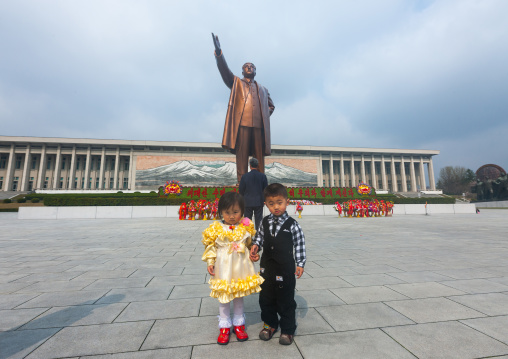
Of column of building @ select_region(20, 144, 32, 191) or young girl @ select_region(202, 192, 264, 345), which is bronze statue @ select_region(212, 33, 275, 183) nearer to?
young girl @ select_region(202, 192, 264, 345)

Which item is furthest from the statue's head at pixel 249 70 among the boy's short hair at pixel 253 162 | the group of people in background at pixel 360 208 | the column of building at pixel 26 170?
the column of building at pixel 26 170

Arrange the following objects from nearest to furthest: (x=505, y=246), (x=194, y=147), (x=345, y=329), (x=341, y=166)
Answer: (x=345, y=329) → (x=505, y=246) → (x=194, y=147) → (x=341, y=166)

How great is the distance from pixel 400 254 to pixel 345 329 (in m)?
3.45

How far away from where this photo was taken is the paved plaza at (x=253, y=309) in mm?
1604

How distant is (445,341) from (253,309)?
1522 millimetres

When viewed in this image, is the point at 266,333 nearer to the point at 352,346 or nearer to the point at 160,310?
the point at 352,346

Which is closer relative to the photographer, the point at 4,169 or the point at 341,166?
the point at 4,169

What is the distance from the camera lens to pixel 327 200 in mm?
22938

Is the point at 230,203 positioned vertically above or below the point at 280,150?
below

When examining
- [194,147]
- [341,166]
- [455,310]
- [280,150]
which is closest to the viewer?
[455,310]

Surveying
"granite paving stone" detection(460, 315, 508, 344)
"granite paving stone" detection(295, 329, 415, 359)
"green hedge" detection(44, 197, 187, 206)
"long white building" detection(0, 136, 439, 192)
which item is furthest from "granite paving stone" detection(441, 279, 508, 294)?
"long white building" detection(0, 136, 439, 192)

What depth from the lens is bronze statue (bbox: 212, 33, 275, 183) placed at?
6449 mm

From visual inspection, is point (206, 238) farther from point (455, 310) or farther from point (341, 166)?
point (341, 166)

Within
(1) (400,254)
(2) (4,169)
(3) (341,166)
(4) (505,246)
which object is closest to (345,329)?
(1) (400,254)
